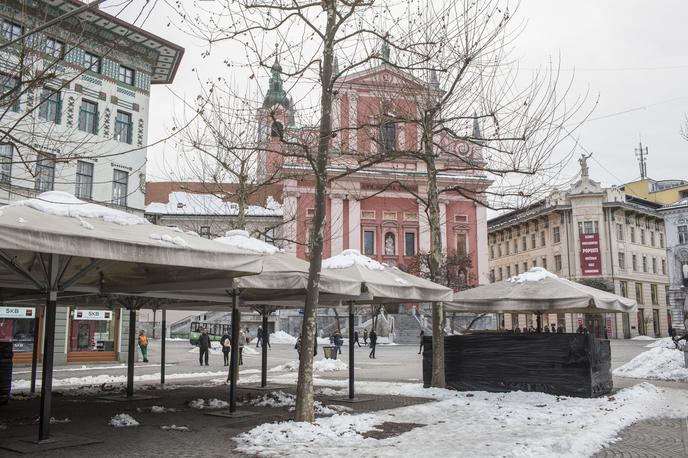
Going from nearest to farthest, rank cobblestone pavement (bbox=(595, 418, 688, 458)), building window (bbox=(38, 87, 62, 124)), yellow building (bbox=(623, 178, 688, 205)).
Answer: cobblestone pavement (bbox=(595, 418, 688, 458)), building window (bbox=(38, 87, 62, 124)), yellow building (bbox=(623, 178, 688, 205))

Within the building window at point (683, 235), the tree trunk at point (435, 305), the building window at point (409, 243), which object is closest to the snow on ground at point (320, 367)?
the tree trunk at point (435, 305)

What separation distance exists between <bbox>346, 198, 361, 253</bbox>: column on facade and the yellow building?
36.9 m

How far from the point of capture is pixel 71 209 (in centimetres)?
758

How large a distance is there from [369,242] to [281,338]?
1421 centimetres

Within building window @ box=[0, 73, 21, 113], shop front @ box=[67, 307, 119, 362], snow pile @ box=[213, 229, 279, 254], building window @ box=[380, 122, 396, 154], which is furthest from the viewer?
shop front @ box=[67, 307, 119, 362]

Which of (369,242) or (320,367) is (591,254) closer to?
(369,242)

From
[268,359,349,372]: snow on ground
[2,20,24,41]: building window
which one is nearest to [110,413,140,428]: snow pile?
[2,20,24,41]: building window

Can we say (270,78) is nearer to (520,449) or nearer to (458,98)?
Result: (458,98)

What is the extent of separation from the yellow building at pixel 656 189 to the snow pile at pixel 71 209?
255ft

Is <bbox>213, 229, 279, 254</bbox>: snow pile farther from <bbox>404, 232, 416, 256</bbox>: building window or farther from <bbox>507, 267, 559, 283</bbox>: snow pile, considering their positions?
<bbox>404, 232, 416, 256</bbox>: building window

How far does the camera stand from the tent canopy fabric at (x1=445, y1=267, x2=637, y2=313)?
542 inches

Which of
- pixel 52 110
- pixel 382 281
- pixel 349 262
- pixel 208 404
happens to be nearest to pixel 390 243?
pixel 52 110

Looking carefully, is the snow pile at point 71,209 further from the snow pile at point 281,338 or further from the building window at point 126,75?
the snow pile at point 281,338

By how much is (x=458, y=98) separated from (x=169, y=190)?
66060mm
